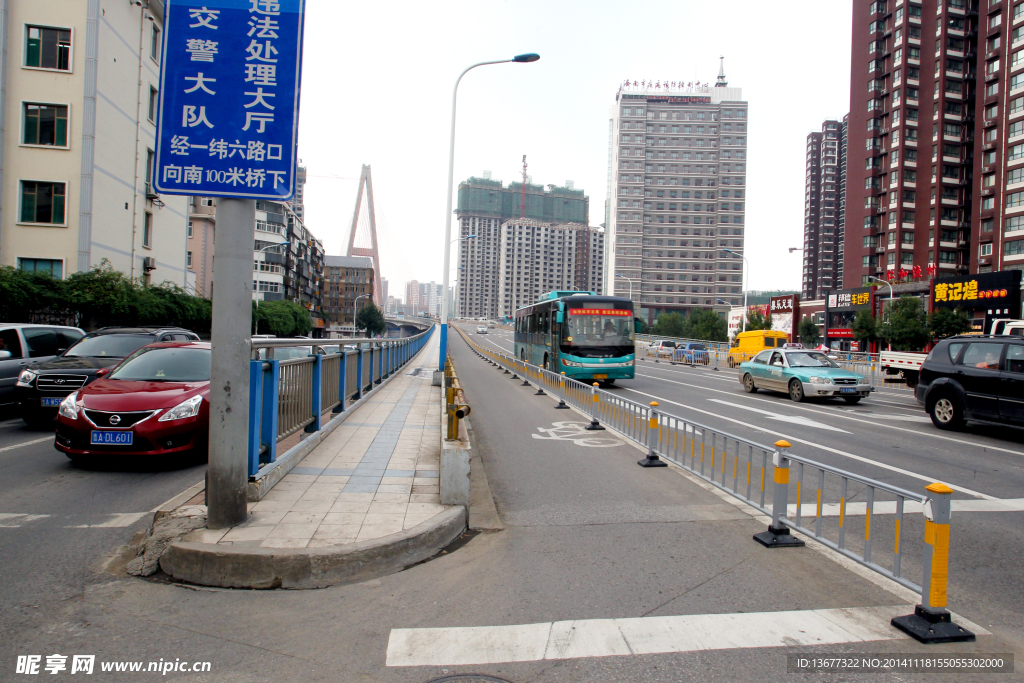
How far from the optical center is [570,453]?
9164 mm

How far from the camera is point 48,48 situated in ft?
83.4

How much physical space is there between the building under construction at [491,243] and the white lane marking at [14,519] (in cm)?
12341

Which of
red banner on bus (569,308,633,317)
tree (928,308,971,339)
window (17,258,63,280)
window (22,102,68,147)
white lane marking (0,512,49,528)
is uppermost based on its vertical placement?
window (22,102,68,147)

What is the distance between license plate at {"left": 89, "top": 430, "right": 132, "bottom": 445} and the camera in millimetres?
6898

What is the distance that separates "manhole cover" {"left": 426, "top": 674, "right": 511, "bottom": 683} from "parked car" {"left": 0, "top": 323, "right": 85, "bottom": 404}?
11057 millimetres

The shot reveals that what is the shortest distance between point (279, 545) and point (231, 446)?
96cm

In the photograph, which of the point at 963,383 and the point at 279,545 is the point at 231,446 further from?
the point at 963,383

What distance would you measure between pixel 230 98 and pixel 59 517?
415 centimetres

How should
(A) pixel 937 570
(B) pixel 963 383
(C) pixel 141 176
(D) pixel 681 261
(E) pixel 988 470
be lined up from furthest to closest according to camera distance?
1. (D) pixel 681 261
2. (C) pixel 141 176
3. (B) pixel 963 383
4. (E) pixel 988 470
5. (A) pixel 937 570

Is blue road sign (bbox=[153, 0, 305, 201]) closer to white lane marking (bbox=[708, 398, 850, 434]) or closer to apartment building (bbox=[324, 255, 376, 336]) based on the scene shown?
white lane marking (bbox=[708, 398, 850, 434])

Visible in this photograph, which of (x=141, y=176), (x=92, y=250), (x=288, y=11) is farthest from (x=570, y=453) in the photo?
(x=141, y=176)

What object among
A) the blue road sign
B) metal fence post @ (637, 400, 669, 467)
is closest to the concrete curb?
the blue road sign

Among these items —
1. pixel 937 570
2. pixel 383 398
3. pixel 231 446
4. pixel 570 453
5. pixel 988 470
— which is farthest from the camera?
pixel 383 398

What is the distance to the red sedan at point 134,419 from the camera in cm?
695
